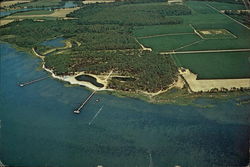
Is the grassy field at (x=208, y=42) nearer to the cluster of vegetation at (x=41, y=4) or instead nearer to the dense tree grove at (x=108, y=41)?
the dense tree grove at (x=108, y=41)

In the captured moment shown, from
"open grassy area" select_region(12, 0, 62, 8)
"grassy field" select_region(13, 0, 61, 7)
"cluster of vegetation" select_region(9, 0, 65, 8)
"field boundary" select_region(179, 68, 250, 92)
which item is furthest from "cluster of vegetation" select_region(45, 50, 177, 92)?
"grassy field" select_region(13, 0, 61, 7)

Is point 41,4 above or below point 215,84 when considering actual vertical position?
above

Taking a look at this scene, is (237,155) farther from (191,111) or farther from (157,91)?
(157,91)

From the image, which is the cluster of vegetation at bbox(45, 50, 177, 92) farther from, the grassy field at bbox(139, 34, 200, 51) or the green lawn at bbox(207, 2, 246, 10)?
the green lawn at bbox(207, 2, 246, 10)

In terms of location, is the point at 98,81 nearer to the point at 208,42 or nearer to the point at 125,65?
the point at 125,65

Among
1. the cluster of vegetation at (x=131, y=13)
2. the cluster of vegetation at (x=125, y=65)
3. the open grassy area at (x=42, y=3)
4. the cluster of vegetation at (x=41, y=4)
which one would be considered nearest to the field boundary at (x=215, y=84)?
the cluster of vegetation at (x=125, y=65)

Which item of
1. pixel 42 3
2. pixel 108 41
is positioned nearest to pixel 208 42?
pixel 108 41

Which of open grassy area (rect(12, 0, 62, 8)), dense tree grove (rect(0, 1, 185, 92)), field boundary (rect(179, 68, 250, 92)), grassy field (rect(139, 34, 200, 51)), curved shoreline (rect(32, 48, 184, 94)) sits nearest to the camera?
field boundary (rect(179, 68, 250, 92))

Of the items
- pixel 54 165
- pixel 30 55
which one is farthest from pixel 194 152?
pixel 30 55
